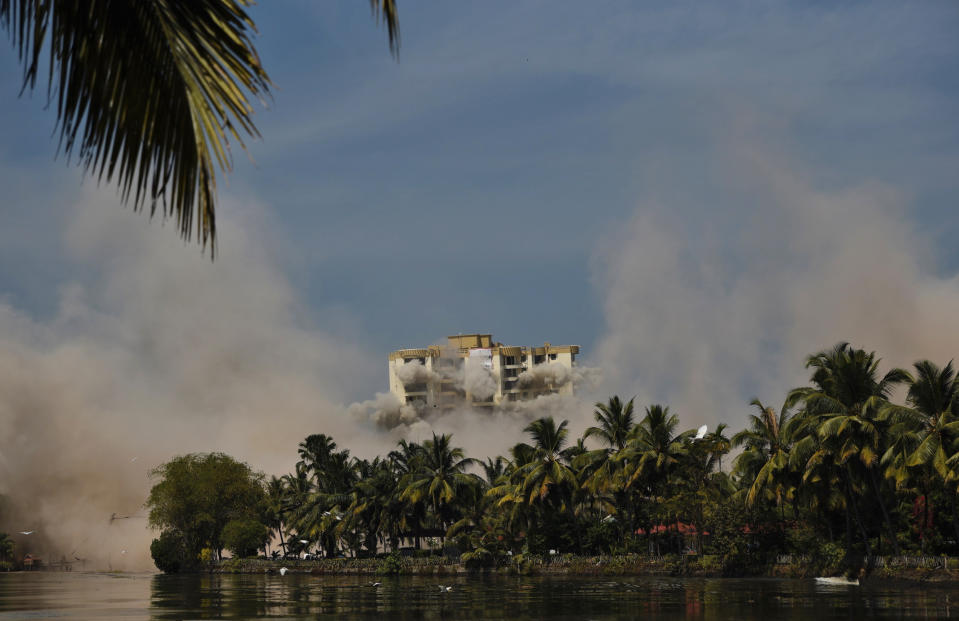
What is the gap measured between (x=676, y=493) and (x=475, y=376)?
379ft

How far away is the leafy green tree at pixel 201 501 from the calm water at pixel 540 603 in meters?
49.7

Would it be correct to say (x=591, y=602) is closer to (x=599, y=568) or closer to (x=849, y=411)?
(x=849, y=411)

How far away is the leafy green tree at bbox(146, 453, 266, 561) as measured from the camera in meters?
104

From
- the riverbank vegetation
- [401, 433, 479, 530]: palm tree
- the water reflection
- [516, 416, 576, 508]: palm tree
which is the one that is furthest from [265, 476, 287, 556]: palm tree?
the water reflection

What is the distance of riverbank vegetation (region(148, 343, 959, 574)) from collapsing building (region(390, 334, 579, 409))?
7672cm

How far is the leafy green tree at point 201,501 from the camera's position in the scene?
104 meters

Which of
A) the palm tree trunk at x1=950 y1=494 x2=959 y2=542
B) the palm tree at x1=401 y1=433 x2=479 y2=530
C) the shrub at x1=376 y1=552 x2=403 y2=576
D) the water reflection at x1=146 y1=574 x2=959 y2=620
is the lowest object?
the shrub at x1=376 y1=552 x2=403 y2=576

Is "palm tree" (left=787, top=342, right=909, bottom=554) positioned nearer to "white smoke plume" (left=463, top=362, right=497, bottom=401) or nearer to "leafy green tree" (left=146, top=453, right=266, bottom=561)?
"leafy green tree" (left=146, top=453, right=266, bottom=561)

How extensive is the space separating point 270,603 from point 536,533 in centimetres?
3589

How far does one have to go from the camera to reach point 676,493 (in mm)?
66562

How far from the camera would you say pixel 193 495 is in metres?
105

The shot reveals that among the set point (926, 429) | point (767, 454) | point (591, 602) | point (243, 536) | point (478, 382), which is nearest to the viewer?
point (591, 602)

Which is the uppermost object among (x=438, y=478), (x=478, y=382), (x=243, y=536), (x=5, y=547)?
(x=478, y=382)

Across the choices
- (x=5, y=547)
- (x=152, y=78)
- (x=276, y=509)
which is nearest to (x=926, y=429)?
(x=152, y=78)
